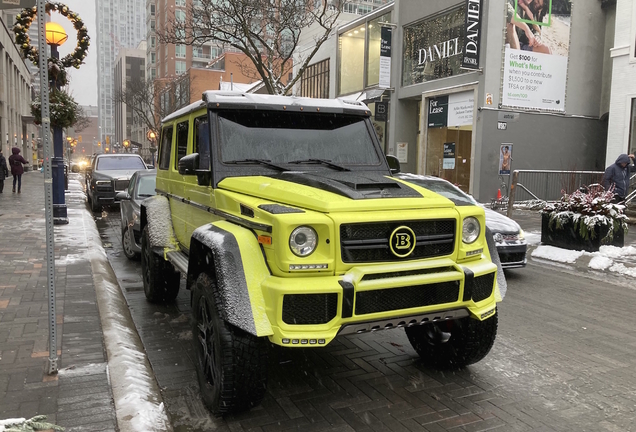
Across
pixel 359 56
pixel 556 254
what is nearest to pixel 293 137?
pixel 556 254

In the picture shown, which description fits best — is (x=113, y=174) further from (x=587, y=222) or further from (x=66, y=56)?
(x=587, y=222)

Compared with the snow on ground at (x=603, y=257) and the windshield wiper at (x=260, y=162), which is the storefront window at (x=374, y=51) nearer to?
the snow on ground at (x=603, y=257)

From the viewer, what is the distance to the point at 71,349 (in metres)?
4.54

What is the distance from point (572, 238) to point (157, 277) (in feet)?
25.5

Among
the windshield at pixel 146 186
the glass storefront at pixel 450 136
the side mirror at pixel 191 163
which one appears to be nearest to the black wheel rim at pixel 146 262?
the side mirror at pixel 191 163

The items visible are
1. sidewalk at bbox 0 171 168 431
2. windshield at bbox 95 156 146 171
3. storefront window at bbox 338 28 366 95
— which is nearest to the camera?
sidewalk at bbox 0 171 168 431

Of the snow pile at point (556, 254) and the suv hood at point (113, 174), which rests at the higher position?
the suv hood at point (113, 174)

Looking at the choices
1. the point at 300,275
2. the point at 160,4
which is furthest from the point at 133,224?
the point at 160,4

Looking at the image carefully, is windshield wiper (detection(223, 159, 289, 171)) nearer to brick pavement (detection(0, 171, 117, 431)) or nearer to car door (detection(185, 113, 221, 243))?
car door (detection(185, 113, 221, 243))

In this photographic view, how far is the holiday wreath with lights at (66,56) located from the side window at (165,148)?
8.16 m

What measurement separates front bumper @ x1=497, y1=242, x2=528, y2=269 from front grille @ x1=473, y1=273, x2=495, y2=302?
458 centimetres

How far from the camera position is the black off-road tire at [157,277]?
20.6 ft

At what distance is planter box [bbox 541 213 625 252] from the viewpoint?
996cm

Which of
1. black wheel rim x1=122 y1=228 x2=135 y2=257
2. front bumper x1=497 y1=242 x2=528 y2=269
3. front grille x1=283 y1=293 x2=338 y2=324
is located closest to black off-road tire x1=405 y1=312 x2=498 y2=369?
front grille x1=283 y1=293 x2=338 y2=324
